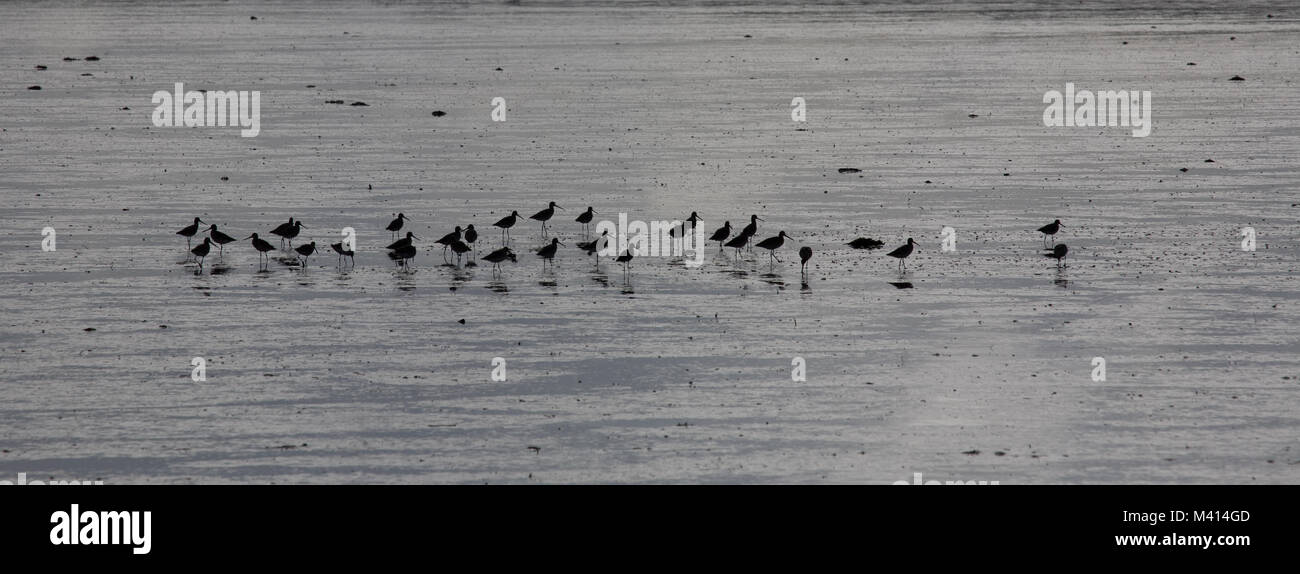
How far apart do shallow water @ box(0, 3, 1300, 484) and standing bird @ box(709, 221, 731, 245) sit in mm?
550

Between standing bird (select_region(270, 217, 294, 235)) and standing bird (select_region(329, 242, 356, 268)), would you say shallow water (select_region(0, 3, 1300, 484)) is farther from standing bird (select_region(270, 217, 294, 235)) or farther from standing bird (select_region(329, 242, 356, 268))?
standing bird (select_region(270, 217, 294, 235))

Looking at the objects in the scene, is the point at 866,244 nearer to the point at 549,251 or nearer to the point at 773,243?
the point at 773,243

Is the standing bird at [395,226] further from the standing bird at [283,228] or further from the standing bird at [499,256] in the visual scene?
the standing bird at [499,256]

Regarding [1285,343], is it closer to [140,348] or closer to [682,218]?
[682,218]

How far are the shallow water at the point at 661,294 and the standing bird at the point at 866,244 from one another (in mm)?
319

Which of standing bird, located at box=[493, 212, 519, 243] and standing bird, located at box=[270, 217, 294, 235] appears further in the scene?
standing bird, located at box=[493, 212, 519, 243]

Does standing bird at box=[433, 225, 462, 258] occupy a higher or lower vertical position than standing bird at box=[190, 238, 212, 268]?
higher

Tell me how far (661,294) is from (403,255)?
14.0 feet

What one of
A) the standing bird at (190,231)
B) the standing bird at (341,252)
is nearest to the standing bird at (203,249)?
the standing bird at (190,231)

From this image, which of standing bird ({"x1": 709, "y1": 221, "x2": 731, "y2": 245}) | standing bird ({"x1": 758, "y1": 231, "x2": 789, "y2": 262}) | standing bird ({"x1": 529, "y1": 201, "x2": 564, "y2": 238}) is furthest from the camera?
standing bird ({"x1": 529, "y1": 201, "x2": 564, "y2": 238})

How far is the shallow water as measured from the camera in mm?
15750

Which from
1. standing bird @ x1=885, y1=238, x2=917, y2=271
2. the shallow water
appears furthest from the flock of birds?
the shallow water
